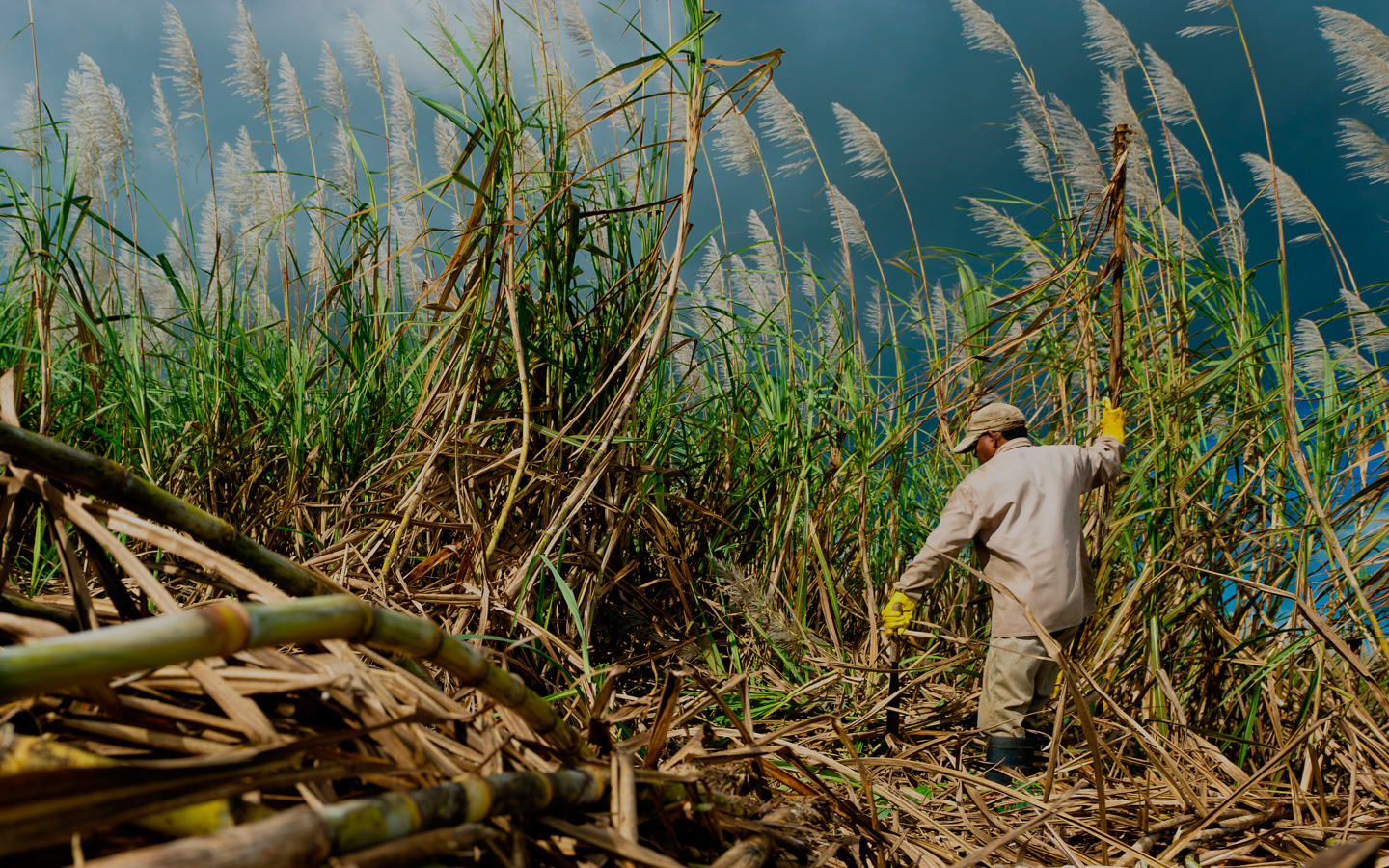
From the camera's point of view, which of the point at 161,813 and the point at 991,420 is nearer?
the point at 161,813

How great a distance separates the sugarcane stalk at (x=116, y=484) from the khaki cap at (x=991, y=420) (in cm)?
265

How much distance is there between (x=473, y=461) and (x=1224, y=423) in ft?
7.38

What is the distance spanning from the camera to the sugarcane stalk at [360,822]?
1.13 ft

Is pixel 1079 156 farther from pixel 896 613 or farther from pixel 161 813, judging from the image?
pixel 161 813

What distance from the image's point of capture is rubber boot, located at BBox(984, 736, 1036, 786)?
256 centimetres

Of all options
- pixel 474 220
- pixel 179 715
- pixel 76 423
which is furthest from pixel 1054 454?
pixel 76 423

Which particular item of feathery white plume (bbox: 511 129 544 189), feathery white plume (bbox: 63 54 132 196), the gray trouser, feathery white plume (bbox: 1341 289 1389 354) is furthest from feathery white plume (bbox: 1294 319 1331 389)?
feathery white plume (bbox: 63 54 132 196)

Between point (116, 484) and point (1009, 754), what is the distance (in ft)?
8.66

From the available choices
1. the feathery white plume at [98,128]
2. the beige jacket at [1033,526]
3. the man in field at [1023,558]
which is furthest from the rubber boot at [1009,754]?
the feathery white plume at [98,128]

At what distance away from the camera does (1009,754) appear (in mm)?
2568

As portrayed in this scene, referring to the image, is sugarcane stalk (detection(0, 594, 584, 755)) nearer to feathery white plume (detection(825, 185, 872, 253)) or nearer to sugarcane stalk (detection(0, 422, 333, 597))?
sugarcane stalk (detection(0, 422, 333, 597))

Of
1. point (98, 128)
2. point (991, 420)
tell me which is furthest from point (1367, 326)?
point (98, 128)

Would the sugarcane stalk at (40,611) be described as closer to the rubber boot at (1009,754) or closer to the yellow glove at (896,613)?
the yellow glove at (896,613)

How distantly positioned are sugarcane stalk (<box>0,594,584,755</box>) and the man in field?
2.25m
